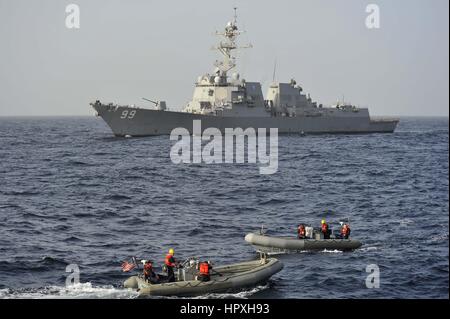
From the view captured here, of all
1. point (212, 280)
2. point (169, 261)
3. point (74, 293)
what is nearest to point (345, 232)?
point (212, 280)

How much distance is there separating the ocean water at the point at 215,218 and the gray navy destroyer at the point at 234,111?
16.1 meters

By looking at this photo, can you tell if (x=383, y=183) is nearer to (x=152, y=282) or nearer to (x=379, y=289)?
(x=379, y=289)

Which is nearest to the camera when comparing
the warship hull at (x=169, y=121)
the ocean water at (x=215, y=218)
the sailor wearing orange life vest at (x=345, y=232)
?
the ocean water at (x=215, y=218)

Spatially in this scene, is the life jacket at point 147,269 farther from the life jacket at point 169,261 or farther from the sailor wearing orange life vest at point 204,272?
the sailor wearing orange life vest at point 204,272

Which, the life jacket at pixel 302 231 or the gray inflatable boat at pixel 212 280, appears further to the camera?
the life jacket at pixel 302 231

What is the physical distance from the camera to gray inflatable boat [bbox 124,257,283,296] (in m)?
19.9

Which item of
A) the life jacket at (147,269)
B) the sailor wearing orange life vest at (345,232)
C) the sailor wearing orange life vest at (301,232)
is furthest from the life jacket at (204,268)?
the sailor wearing orange life vest at (345,232)

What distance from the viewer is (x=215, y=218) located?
29.8 m

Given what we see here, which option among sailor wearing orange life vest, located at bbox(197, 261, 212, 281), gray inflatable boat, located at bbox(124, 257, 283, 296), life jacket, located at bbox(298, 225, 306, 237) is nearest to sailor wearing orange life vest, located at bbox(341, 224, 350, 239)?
life jacket, located at bbox(298, 225, 306, 237)

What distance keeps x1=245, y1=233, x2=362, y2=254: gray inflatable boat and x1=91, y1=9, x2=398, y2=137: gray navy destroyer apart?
4605cm

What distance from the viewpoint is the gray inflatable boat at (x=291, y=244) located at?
25422 mm

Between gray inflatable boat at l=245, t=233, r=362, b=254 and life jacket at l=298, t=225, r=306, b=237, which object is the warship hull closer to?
life jacket at l=298, t=225, r=306, b=237

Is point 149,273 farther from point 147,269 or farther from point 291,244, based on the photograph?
point 291,244
